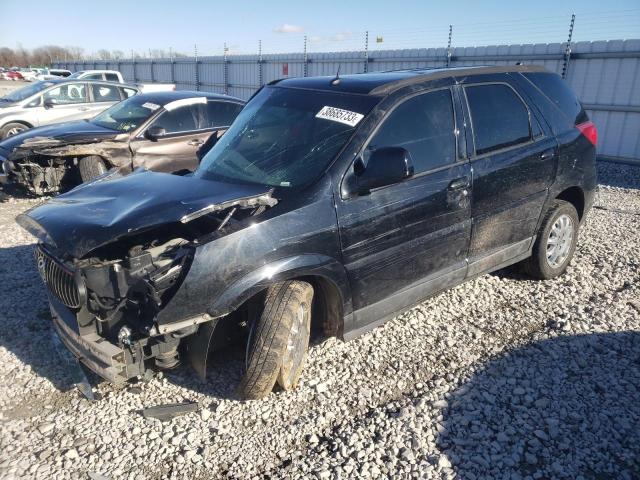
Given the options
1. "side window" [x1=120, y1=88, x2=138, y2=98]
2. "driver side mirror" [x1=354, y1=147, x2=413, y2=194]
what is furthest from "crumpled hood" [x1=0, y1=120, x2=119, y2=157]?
"driver side mirror" [x1=354, y1=147, x2=413, y2=194]

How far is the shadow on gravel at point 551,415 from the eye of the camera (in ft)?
8.46

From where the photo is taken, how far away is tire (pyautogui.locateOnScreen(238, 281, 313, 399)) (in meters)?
2.93

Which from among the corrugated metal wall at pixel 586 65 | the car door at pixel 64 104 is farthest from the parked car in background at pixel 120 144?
the corrugated metal wall at pixel 586 65

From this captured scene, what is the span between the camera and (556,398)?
3.10 metres

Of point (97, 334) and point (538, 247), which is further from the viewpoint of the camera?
point (538, 247)

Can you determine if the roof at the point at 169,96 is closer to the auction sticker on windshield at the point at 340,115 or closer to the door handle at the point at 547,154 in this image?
the auction sticker on windshield at the point at 340,115

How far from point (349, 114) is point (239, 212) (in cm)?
105

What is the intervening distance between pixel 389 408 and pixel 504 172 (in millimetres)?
2152

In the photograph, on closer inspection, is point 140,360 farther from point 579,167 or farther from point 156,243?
point 579,167

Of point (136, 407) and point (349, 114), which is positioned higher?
point (349, 114)

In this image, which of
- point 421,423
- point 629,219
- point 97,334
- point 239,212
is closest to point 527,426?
point 421,423

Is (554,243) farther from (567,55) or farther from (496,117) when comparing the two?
(567,55)

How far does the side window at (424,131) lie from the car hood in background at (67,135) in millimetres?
5421

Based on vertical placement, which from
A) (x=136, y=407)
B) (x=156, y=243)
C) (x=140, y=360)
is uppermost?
(x=156, y=243)
